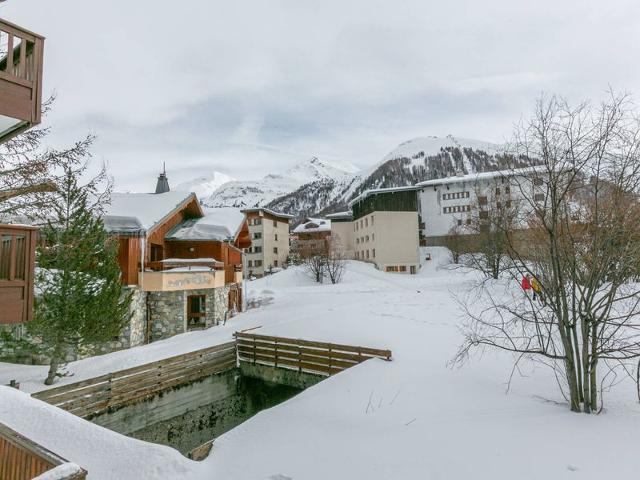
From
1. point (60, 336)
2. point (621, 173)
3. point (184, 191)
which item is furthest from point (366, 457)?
point (184, 191)

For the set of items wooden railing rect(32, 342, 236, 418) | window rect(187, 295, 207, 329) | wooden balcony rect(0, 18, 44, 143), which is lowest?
wooden railing rect(32, 342, 236, 418)

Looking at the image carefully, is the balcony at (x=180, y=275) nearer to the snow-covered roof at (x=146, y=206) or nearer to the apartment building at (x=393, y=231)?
the snow-covered roof at (x=146, y=206)

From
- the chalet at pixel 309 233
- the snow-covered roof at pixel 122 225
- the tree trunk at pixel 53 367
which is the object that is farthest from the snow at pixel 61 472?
the chalet at pixel 309 233

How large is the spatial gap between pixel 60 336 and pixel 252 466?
32.3 ft

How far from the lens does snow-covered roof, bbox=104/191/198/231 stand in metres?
18.3

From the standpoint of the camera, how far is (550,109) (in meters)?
7.96

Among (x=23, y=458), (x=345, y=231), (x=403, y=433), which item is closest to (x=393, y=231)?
(x=345, y=231)

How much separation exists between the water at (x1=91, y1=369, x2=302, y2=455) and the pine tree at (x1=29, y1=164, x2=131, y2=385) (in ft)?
9.95

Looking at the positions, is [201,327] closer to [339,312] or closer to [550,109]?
[339,312]

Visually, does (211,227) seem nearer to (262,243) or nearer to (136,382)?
(136,382)

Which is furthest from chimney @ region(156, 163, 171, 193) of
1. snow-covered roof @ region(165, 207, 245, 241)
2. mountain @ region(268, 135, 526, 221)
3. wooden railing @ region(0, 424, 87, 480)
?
mountain @ region(268, 135, 526, 221)

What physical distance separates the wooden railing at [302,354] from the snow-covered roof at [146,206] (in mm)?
7987

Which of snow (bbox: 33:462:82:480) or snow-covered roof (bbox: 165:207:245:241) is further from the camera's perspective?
snow-covered roof (bbox: 165:207:245:241)

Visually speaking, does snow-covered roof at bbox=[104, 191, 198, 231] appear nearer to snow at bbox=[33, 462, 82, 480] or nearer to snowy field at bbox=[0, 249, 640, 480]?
snowy field at bbox=[0, 249, 640, 480]
